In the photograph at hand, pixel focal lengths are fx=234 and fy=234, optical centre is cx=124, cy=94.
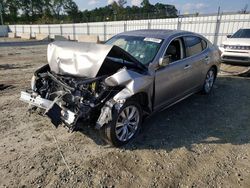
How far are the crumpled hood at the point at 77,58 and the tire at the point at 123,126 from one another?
A: 2.41 ft

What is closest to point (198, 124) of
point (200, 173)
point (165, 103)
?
point (165, 103)

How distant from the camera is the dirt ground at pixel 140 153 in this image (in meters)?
3.03

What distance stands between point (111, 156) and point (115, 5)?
242 ft

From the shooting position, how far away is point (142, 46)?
4488 millimetres

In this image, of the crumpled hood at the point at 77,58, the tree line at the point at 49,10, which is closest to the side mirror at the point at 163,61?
the crumpled hood at the point at 77,58

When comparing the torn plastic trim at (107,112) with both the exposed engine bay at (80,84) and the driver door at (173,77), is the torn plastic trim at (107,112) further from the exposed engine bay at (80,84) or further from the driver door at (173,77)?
the driver door at (173,77)

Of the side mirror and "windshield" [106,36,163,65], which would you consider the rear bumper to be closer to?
"windshield" [106,36,163,65]

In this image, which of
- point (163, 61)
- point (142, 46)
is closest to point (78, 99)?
point (163, 61)

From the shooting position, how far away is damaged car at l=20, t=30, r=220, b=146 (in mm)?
3469

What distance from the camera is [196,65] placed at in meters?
5.19

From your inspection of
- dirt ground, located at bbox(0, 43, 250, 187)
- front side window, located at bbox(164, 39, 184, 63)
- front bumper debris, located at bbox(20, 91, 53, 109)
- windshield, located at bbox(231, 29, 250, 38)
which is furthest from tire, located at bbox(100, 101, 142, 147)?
windshield, located at bbox(231, 29, 250, 38)

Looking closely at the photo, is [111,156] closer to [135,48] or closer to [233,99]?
[135,48]

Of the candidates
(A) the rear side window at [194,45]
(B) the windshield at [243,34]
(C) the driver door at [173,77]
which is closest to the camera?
(C) the driver door at [173,77]

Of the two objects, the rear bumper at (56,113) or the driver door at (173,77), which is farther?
the driver door at (173,77)
